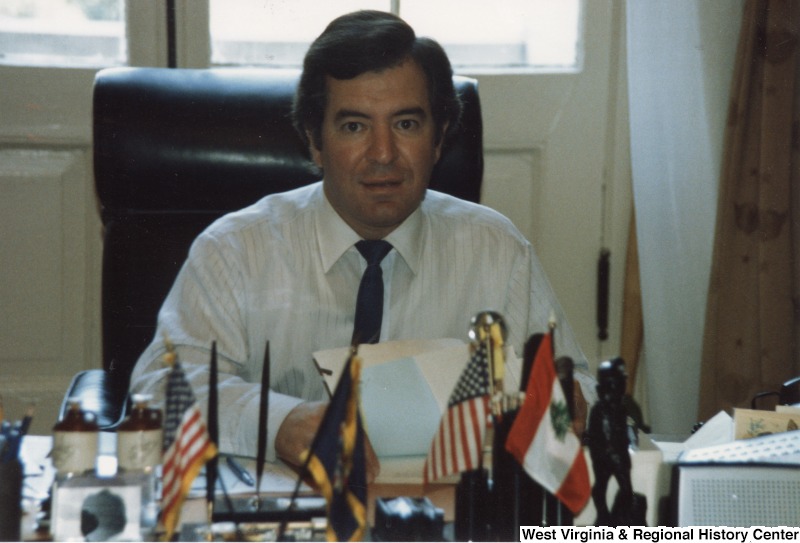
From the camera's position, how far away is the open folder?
4.39ft

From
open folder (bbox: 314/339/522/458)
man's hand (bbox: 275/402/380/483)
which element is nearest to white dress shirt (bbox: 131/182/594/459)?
man's hand (bbox: 275/402/380/483)

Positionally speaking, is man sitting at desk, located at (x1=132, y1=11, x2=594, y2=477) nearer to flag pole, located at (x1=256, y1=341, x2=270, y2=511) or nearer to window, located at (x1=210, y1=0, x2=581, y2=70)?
flag pole, located at (x1=256, y1=341, x2=270, y2=511)

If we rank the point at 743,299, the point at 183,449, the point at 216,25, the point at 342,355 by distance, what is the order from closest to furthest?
the point at 183,449, the point at 342,355, the point at 743,299, the point at 216,25

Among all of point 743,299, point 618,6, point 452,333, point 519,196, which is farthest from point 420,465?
point 618,6

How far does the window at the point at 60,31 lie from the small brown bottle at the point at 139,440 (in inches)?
79.3

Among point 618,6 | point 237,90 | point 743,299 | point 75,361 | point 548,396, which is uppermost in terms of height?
point 618,6

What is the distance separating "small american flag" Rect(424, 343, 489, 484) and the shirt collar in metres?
0.83

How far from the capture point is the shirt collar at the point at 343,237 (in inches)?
74.2

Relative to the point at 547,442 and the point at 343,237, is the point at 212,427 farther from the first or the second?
the point at 343,237

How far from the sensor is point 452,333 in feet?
6.34

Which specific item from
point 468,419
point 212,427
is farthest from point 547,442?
point 212,427

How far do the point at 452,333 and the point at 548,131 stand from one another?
1245 millimetres

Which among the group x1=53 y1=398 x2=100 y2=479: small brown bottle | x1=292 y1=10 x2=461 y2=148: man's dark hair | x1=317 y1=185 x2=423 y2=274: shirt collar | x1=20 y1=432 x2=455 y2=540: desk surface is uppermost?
x1=292 y1=10 x2=461 y2=148: man's dark hair

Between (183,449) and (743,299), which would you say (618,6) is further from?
(183,449)
